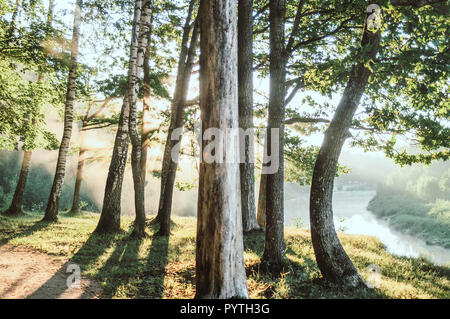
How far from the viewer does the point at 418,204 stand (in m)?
61.7

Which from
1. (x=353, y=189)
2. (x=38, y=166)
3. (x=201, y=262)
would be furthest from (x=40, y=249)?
(x=353, y=189)

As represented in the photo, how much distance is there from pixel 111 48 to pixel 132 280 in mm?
11526

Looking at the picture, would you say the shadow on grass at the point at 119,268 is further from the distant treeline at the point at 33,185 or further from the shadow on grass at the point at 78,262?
the distant treeline at the point at 33,185

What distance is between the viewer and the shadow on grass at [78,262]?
432cm

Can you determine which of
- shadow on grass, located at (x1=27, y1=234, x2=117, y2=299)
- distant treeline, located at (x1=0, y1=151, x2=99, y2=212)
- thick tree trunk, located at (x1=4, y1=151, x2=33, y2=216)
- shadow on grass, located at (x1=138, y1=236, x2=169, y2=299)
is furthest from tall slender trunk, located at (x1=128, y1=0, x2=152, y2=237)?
distant treeline, located at (x1=0, y1=151, x2=99, y2=212)

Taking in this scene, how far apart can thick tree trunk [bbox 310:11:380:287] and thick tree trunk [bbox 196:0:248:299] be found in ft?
6.61

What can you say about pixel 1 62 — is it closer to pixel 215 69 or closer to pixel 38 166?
pixel 215 69

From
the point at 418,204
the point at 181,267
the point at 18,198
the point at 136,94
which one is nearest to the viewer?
the point at 181,267

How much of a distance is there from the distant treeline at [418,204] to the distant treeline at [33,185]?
56337 mm

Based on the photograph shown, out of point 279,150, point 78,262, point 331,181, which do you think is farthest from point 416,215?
point 78,262

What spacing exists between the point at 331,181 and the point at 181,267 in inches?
151

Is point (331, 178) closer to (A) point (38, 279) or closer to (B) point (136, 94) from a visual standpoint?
(A) point (38, 279)

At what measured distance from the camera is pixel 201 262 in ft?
11.9
